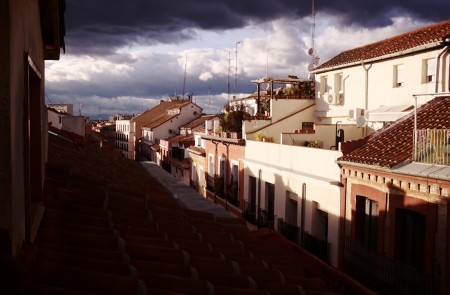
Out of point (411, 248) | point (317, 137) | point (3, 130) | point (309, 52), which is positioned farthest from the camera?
point (309, 52)

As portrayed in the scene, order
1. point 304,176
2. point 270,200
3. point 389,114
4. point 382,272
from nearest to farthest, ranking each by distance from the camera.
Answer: point 382,272
point 304,176
point 389,114
point 270,200

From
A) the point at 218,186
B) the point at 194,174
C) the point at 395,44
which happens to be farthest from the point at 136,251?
the point at 194,174

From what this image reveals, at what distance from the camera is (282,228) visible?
16.4 meters

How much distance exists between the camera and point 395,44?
59.8ft

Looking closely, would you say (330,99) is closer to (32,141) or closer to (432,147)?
(432,147)

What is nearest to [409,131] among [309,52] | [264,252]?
[264,252]

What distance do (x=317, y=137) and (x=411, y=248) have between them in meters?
8.56

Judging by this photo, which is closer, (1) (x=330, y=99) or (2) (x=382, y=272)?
(2) (x=382, y=272)

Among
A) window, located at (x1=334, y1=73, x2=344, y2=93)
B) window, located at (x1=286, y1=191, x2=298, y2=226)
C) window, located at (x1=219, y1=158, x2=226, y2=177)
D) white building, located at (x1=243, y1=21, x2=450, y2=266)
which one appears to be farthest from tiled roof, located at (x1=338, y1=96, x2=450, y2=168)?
window, located at (x1=219, y1=158, x2=226, y2=177)

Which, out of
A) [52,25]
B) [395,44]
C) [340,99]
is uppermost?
[395,44]

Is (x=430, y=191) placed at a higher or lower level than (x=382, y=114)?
lower

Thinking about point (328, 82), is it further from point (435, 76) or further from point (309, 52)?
point (435, 76)

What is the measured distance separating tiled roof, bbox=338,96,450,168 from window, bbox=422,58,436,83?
95.7 inches

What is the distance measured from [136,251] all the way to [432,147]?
9.12 metres
